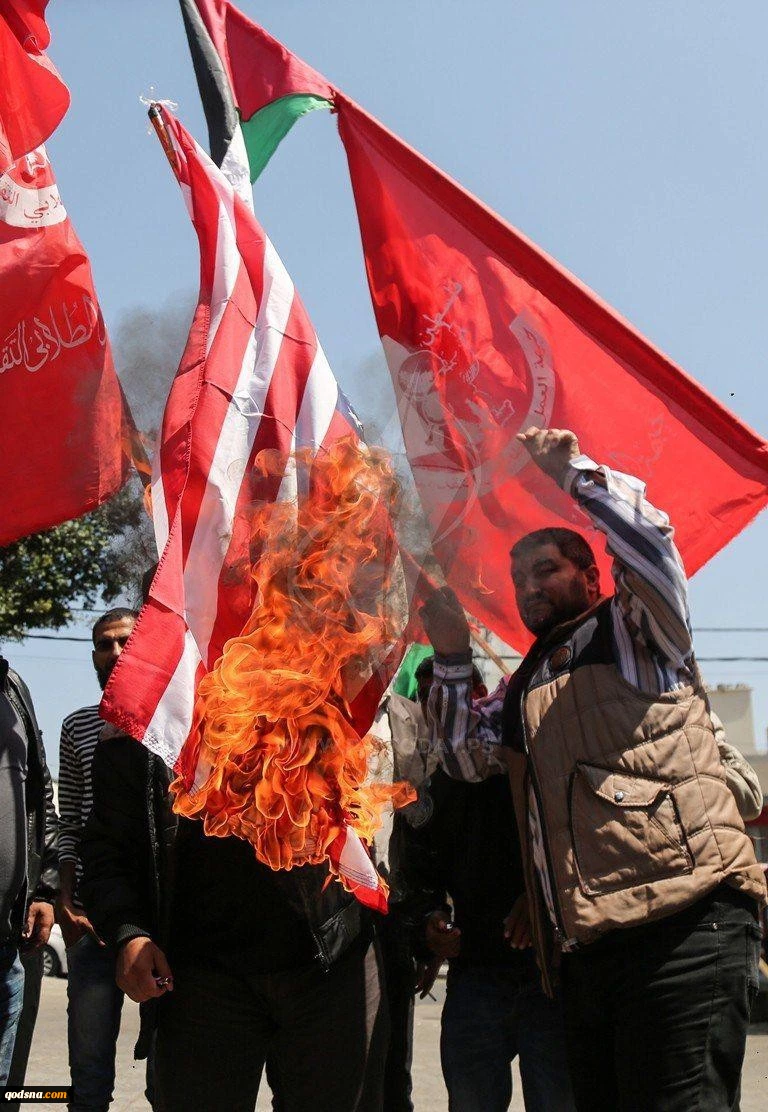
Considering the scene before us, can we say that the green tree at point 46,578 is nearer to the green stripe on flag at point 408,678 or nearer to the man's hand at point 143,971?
the green stripe on flag at point 408,678

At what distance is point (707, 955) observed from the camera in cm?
300

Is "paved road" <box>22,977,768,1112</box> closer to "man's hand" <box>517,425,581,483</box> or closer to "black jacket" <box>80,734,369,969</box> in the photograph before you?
"black jacket" <box>80,734,369,969</box>

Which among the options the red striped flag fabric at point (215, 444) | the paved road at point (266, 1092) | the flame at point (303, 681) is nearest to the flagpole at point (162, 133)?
the red striped flag fabric at point (215, 444)

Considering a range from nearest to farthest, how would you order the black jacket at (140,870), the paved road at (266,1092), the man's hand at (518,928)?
1. the black jacket at (140,870)
2. the man's hand at (518,928)
3. the paved road at (266,1092)

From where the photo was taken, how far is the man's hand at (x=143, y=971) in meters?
3.10

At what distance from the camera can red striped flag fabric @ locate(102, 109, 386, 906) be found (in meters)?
3.22

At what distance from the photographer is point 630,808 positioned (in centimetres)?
302

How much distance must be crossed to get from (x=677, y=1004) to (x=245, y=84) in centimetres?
397

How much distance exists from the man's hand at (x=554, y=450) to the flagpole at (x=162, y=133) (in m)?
1.81

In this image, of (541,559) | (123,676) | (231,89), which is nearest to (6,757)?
(123,676)

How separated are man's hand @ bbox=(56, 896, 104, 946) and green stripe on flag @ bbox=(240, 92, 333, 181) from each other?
3.08 metres

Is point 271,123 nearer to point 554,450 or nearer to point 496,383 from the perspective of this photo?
point 496,383

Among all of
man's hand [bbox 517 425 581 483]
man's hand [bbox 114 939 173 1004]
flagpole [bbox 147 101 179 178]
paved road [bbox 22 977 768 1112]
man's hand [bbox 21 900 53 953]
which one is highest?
flagpole [bbox 147 101 179 178]

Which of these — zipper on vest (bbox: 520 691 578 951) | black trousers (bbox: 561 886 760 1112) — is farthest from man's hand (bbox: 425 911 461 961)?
black trousers (bbox: 561 886 760 1112)
